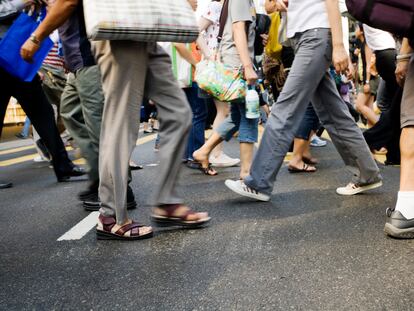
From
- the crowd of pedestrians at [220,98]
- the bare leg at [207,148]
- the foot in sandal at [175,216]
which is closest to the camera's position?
the crowd of pedestrians at [220,98]

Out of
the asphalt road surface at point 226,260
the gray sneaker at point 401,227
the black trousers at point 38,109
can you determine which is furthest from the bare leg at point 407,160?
the black trousers at point 38,109

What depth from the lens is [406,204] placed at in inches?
98.0

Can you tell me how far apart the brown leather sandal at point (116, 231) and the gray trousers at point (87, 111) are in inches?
28.8

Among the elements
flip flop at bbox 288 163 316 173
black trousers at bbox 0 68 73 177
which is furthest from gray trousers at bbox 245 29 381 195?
black trousers at bbox 0 68 73 177

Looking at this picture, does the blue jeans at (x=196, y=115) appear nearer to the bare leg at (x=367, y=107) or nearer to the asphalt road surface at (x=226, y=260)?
the asphalt road surface at (x=226, y=260)

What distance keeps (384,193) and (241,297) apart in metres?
2.07

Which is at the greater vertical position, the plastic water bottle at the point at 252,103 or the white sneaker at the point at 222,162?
the plastic water bottle at the point at 252,103

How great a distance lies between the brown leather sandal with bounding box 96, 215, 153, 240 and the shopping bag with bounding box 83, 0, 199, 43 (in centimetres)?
94

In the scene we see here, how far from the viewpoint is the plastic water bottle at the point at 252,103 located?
152 inches

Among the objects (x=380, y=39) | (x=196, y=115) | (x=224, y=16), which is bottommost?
(x=196, y=115)

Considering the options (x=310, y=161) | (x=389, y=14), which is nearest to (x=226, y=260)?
(x=389, y=14)

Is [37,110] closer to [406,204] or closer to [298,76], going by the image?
[298,76]

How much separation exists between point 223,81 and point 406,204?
1870 mm

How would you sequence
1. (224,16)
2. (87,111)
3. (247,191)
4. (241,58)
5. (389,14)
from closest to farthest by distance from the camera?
(389,14)
(87,111)
(247,191)
(241,58)
(224,16)
